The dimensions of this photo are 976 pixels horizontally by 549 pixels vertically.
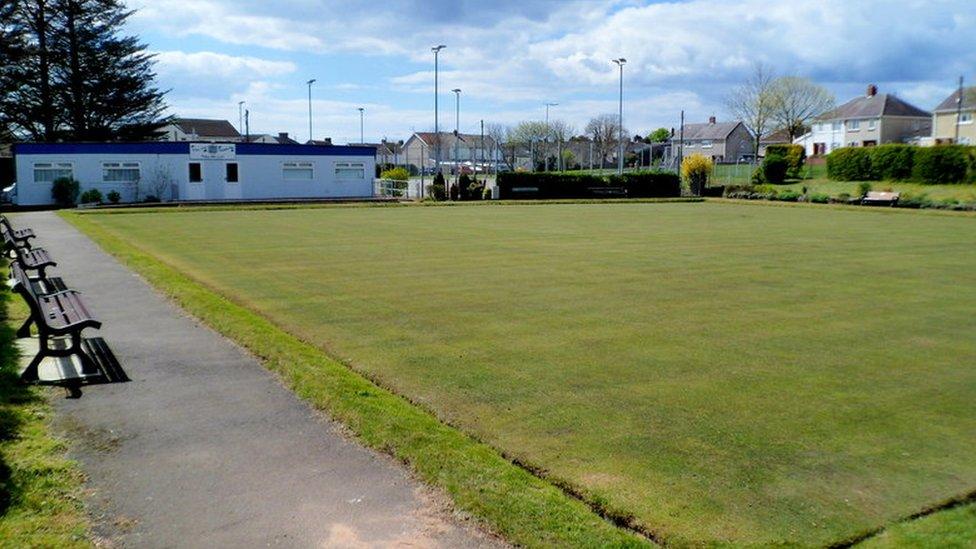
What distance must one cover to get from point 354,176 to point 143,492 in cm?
5320

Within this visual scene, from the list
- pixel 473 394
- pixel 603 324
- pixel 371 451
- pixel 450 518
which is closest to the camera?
pixel 450 518

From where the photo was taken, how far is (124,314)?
1101 centimetres

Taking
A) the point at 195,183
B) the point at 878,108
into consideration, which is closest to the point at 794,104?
the point at 878,108

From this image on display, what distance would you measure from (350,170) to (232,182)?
8167 mm


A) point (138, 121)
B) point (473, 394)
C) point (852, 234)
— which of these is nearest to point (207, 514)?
→ point (473, 394)

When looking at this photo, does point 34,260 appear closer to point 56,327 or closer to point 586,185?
point 56,327

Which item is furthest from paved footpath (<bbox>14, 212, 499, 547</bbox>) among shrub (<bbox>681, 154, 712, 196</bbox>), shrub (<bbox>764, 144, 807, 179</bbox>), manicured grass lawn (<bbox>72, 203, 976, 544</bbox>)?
shrub (<bbox>764, 144, 807, 179</bbox>)

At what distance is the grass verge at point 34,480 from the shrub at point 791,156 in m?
63.1

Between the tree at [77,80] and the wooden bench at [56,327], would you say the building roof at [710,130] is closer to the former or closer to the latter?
the tree at [77,80]

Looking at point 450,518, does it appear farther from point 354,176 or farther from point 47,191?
point 354,176

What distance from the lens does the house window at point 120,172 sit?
160ft

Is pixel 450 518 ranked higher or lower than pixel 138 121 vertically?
lower

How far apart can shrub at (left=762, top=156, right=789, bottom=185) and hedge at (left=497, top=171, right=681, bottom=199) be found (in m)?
7.78

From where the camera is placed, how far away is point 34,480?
5180 mm
